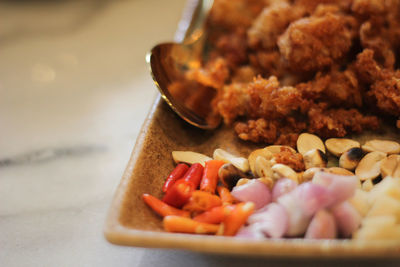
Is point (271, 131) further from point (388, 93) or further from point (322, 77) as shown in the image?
point (388, 93)

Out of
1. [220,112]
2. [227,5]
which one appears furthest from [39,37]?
[220,112]

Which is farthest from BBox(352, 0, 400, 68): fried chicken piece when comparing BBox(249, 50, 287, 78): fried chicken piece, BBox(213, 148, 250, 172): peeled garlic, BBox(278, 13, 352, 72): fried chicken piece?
BBox(213, 148, 250, 172): peeled garlic

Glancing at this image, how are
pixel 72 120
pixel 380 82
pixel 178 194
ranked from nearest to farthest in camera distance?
pixel 178 194
pixel 380 82
pixel 72 120

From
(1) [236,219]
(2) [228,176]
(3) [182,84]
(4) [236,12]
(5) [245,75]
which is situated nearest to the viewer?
(1) [236,219]

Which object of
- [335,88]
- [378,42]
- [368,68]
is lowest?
[335,88]

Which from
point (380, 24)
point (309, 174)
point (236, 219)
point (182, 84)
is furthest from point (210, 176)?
point (380, 24)

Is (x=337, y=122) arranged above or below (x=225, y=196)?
above

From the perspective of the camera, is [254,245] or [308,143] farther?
[308,143]

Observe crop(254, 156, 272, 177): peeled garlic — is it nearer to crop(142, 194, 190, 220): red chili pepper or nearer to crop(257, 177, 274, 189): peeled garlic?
crop(257, 177, 274, 189): peeled garlic
